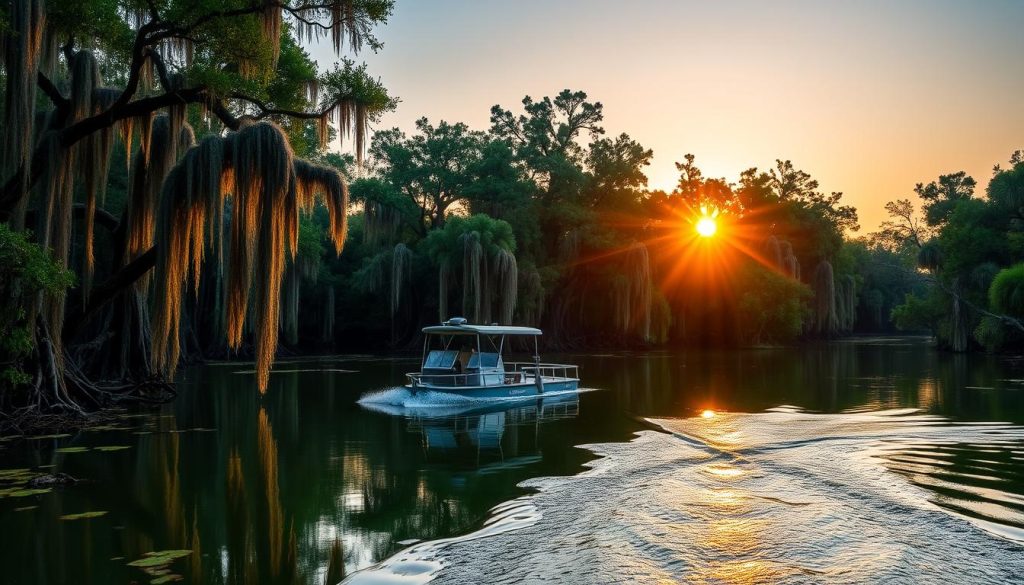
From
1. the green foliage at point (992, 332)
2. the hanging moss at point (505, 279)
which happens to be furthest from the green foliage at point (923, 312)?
the hanging moss at point (505, 279)

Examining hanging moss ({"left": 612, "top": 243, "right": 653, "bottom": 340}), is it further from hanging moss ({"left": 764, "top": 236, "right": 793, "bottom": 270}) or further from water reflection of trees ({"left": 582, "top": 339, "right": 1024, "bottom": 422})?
hanging moss ({"left": 764, "top": 236, "right": 793, "bottom": 270})

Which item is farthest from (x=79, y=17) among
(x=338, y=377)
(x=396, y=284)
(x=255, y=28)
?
(x=396, y=284)

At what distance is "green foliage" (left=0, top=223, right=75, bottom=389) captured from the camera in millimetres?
12453

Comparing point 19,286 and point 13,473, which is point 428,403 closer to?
point 19,286

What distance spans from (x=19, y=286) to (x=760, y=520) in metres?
12.4

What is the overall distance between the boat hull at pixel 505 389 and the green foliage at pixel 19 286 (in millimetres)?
9519

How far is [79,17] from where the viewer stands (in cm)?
1487

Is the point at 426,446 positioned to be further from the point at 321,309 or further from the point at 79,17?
the point at 321,309

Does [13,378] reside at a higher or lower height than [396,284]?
lower

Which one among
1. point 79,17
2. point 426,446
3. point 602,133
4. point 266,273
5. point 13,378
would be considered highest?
point 602,133

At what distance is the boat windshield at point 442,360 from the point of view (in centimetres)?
2191

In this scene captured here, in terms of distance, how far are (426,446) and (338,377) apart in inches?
672

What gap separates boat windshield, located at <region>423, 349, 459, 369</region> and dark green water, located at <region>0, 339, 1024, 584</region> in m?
2.35

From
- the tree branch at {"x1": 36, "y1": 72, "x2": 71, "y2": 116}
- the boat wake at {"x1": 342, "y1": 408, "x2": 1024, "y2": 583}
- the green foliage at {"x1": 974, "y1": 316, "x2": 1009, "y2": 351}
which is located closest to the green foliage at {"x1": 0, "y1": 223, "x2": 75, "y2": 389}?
the tree branch at {"x1": 36, "y1": 72, "x2": 71, "y2": 116}
